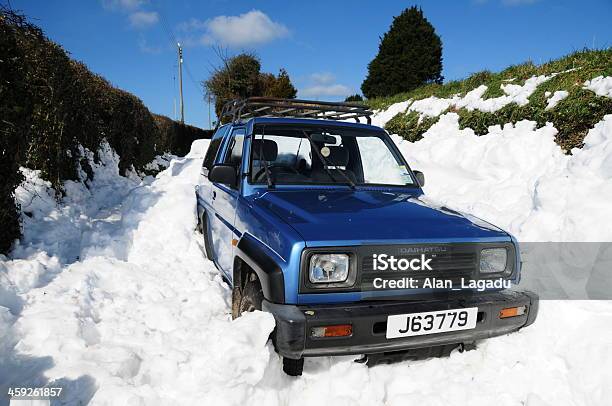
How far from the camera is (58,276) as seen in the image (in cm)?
381

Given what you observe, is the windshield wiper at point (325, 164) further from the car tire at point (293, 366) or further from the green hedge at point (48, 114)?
the green hedge at point (48, 114)

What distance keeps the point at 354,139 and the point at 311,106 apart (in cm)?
81

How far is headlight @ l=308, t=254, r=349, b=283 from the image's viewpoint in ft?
7.87

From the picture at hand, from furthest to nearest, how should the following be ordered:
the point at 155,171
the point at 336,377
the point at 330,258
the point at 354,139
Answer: the point at 155,171, the point at 354,139, the point at 336,377, the point at 330,258

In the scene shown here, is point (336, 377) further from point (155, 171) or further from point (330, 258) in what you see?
point (155, 171)

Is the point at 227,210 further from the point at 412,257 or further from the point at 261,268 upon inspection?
the point at 412,257

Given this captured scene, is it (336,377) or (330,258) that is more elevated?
(330,258)

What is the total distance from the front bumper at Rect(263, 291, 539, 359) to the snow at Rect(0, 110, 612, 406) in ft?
0.47

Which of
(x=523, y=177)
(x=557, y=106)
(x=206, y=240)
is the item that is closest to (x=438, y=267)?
(x=206, y=240)

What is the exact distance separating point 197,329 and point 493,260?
7.19ft

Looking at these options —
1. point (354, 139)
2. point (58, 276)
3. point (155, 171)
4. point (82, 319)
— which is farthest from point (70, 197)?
point (155, 171)

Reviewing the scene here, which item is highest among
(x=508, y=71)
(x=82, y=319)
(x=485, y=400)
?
(x=508, y=71)

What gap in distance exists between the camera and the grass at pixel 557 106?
Answer: 5.96 metres

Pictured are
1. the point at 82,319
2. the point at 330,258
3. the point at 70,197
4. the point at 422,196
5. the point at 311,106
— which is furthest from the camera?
the point at 70,197
